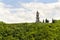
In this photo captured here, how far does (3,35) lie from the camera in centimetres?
4784

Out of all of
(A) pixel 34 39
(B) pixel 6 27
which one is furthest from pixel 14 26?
(A) pixel 34 39

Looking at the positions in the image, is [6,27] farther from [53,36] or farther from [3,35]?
[53,36]

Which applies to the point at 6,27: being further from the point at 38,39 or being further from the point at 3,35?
the point at 38,39

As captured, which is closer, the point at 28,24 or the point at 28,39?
the point at 28,39

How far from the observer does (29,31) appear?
49688 mm

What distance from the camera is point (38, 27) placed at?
1996 inches

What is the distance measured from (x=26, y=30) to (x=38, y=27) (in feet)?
7.86

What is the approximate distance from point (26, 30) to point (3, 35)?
4519 millimetres

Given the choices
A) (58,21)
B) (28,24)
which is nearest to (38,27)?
(28,24)

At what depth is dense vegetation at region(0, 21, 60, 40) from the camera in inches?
1893

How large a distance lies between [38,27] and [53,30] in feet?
9.18

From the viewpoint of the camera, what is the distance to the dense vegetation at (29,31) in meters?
48.1

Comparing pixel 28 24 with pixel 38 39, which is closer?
pixel 38 39

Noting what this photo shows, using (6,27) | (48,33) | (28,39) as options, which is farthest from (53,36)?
(6,27)
